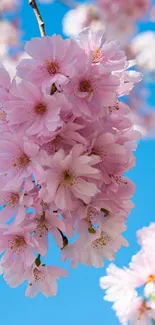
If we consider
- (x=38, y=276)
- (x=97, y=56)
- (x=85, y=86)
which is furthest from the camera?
(x=38, y=276)

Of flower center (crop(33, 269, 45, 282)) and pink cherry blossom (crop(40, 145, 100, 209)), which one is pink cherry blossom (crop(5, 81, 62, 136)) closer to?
pink cherry blossom (crop(40, 145, 100, 209))

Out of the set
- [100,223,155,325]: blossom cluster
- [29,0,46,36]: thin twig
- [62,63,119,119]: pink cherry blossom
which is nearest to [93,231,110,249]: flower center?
[62,63,119,119]: pink cherry blossom

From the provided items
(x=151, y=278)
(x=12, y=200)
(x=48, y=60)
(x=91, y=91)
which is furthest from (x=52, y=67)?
(x=151, y=278)

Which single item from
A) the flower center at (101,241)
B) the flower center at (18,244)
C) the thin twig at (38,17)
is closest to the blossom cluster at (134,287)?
the flower center at (101,241)

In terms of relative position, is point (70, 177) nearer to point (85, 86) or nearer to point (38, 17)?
point (85, 86)

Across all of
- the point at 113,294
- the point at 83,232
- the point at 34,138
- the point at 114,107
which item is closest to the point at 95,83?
the point at 114,107

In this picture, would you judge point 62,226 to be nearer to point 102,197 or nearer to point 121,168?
point 102,197

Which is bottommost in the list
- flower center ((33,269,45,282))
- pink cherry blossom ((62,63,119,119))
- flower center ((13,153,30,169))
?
flower center ((33,269,45,282))

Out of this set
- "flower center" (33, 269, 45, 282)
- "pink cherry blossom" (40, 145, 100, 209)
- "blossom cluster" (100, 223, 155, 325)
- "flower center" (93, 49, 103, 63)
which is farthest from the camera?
"blossom cluster" (100, 223, 155, 325)
